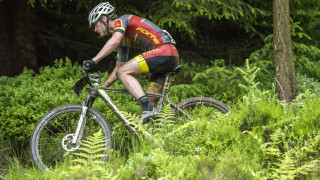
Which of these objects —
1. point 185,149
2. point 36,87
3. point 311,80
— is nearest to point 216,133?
point 185,149

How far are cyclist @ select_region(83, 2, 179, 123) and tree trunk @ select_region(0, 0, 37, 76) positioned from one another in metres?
4.44

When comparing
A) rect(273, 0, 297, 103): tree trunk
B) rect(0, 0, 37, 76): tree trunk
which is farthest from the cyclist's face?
rect(0, 0, 37, 76): tree trunk

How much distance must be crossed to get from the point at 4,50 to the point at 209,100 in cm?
A: 561

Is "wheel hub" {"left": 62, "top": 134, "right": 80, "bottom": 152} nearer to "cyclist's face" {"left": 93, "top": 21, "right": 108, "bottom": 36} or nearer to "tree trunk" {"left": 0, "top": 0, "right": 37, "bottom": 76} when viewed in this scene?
"cyclist's face" {"left": 93, "top": 21, "right": 108, "bottom": 36}

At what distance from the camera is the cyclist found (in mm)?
4969

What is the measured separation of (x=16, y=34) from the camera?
29.5 feet

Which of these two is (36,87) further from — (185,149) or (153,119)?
(185,149)

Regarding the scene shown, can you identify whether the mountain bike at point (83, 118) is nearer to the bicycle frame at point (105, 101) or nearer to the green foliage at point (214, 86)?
the bicycle frame at point (105, 101)

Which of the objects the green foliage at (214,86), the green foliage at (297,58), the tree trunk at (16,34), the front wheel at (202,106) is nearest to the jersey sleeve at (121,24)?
the front wheel at (202,106)

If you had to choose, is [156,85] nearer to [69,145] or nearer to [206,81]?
[69,145]

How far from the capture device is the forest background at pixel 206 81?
155 inches

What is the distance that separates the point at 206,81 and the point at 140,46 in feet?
9.21

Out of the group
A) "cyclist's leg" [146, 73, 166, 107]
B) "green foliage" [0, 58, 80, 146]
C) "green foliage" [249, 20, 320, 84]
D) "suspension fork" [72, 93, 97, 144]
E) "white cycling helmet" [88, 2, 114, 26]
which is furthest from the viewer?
"green foliage" [249, 20, 320, 84]

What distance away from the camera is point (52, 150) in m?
5.29
